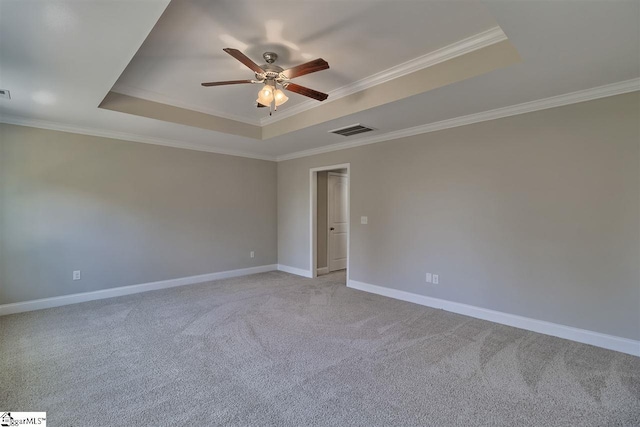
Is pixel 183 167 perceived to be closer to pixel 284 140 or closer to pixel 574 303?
pixel 284 140

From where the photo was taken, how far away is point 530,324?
320 centimetres

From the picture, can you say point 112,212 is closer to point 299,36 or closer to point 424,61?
point 299,36

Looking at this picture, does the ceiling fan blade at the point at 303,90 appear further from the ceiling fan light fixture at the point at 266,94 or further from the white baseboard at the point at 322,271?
the white baseboard at the point at 322,271

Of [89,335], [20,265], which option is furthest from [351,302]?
[20,265]

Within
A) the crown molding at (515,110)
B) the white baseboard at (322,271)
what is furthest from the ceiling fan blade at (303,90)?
the white baseboard at (322,271)

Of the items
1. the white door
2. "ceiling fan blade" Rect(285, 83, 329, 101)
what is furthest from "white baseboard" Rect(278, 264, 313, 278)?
"ceiling fan blade" Rect(285, 83, 329, 101)

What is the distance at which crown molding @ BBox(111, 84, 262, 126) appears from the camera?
11.2 feet

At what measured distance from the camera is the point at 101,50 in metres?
2.20

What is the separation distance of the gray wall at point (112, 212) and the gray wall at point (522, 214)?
2781mm

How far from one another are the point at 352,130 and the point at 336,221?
2.53 m

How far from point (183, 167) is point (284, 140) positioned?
185 cm

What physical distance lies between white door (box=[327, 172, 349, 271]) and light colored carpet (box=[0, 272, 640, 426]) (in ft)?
8.34

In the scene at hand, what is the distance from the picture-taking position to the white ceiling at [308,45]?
5.96 ft

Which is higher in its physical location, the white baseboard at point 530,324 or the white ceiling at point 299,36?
the white ceiling at point 299,36
